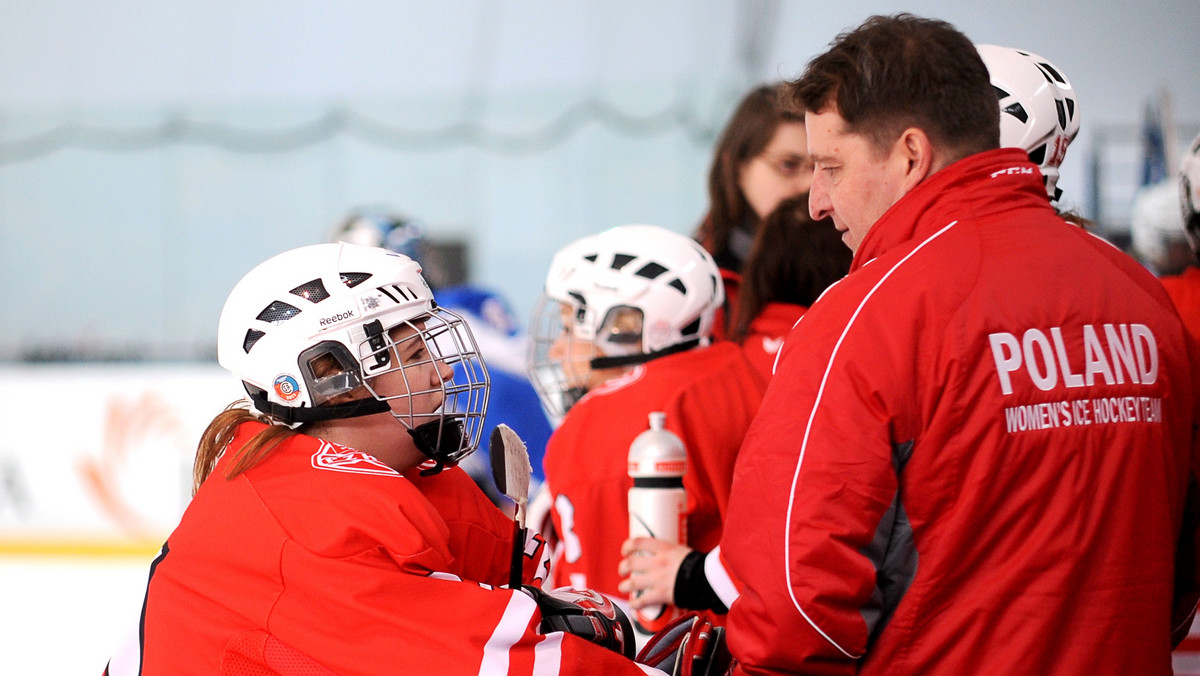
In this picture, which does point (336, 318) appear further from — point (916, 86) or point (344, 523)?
point (916, 86)

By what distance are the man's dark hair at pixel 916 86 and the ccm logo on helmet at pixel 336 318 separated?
662 mm

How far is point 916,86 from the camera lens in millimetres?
1270

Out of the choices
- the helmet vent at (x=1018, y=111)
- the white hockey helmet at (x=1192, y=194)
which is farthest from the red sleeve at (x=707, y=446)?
the white hockey helmet at (x=1192, y=194)

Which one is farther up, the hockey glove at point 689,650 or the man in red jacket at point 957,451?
the man in red jacket at point 957,451

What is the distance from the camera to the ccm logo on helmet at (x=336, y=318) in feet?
4.70

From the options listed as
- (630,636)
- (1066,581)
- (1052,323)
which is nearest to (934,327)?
(1052,323)

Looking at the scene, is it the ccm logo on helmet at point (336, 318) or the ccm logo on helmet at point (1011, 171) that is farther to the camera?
the ccm logo on helmet at point (336, 318)

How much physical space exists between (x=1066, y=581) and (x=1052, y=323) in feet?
0.91

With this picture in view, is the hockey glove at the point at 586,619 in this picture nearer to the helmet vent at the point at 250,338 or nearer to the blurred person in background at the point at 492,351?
the helmet vent at the point at 250,338

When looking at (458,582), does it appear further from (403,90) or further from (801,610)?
(403,90)

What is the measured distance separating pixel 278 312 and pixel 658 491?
635mm

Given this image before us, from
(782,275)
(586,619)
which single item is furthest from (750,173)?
Answer: (586,619)

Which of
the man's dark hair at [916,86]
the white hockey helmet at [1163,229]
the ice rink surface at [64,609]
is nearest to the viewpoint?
the man's dark hair at [916,86]

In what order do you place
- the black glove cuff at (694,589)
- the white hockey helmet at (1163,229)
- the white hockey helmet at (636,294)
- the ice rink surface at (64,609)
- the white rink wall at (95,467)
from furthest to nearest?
the white rink wall at (95,467) < the ice rink surface at (64,609) < the white hockey helmet at (1163,229) < the white hockey helmet at (636,294) < the black glove cuff at (694,589)
